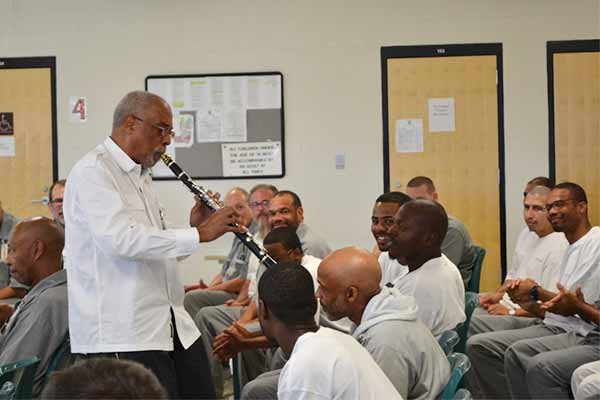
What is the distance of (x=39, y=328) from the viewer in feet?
9.93

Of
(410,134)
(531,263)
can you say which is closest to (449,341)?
Answer: (531,263)

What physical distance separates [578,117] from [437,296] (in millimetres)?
4739

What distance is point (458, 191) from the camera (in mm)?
7805

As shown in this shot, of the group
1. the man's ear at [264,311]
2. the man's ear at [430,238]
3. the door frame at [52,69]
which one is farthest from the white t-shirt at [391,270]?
the door frame at [52,69]

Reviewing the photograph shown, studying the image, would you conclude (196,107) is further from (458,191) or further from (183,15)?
(458,191)

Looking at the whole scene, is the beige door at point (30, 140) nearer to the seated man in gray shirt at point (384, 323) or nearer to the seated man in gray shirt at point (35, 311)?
the seated man in gray shirt at point (35, 311)

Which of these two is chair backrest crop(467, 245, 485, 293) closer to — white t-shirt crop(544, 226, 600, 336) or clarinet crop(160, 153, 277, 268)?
white t-shirt crop(544, 226, 600, 336)

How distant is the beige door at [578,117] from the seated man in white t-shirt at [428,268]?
4051mm

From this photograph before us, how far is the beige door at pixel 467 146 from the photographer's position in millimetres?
7809

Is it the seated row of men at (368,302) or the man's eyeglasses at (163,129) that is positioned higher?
the man's eyeglasses at (163,129)

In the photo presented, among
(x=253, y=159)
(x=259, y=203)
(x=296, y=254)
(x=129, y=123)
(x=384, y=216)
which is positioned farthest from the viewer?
(x=253, y=159)

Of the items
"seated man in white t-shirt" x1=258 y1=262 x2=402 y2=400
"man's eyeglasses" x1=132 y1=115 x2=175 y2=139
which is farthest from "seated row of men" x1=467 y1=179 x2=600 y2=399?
"man's eyeglasses" x1=132 y1=115 x2=175 y2=139

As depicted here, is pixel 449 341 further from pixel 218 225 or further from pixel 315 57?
pixel 315 57

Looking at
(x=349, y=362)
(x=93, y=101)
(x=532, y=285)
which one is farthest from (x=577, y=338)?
(x=93, y=101)
